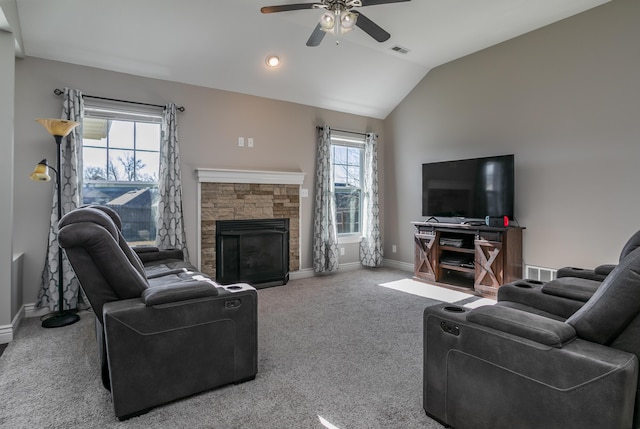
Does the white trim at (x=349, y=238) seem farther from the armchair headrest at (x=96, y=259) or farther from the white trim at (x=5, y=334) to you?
the white trim at (x=5, y=334)

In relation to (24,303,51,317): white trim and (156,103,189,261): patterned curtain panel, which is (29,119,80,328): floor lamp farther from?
(156,103,189,261): patterned curtain panel

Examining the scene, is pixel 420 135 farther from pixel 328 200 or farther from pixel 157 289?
pixel 157 289

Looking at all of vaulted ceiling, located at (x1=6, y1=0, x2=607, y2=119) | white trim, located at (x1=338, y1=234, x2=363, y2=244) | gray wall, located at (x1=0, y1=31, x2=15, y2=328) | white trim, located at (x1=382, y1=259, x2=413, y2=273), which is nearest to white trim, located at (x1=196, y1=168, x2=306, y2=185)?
vaulted ceiling, located at (x1=6, y1=0, x2=607, y2=119)

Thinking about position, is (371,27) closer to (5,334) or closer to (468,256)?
(468,256)

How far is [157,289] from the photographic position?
1931 mm

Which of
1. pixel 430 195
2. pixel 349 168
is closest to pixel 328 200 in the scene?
pixel 349 168

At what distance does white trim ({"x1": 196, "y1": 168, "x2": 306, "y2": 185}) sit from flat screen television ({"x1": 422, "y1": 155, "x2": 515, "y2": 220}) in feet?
6.30

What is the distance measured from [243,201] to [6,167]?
2378 mm

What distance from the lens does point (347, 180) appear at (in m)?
5.73

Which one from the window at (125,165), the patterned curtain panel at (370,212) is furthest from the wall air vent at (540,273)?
the window at (125,165)

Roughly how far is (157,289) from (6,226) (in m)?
1.88

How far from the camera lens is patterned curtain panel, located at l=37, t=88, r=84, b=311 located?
134 inches

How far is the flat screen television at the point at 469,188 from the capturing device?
13.6 ft

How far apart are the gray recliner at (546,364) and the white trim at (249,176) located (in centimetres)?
342
